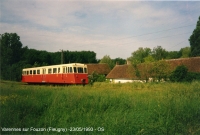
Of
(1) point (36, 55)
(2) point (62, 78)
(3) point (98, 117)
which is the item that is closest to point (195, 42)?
(2) point (62, 78)

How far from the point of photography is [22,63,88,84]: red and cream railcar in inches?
693

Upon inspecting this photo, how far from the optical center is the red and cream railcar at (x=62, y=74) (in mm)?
17594

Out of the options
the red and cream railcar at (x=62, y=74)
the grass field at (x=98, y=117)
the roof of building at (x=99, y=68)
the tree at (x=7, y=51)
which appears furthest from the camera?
the roof of building at (x=99, y=68)

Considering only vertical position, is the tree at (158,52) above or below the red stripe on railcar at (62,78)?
above

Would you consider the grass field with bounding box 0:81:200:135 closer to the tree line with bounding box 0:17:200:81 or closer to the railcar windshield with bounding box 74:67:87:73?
the tree line with bounding box 0:17:200:81

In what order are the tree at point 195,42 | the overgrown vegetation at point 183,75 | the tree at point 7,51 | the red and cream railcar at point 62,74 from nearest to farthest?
1. the tree at point 7,51
2. the red and cream railcar at point 62,74
3. the overgrown vegetation at point 183,75
4. the tree at point 195,42

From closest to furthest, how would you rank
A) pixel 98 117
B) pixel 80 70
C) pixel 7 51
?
pixel 98 117 < pixel 7 51 < pixel 80 70

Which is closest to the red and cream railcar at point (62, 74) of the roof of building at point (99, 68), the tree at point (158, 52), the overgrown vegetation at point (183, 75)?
the overgrown vegetation at point (183, 75)

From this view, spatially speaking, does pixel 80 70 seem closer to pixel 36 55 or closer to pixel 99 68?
pixel 36 55

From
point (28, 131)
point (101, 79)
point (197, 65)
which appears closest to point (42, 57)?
point (101, 79)

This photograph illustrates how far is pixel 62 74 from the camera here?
18.1m

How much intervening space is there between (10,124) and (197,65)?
2553 cm

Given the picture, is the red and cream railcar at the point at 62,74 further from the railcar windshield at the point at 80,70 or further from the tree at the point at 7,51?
the tree at the point at 7,51

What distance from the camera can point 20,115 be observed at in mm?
5758
